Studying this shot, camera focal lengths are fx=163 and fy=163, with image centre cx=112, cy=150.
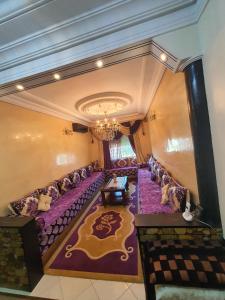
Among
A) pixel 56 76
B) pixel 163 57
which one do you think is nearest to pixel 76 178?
pixel 56 76

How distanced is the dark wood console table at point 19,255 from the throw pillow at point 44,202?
96cm

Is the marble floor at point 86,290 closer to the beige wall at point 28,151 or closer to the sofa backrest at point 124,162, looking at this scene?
the beige wall at point 28,151

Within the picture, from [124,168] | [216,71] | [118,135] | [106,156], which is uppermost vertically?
[118,135]

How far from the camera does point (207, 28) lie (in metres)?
1.21

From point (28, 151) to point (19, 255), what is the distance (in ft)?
6.39

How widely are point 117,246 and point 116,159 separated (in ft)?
15.5

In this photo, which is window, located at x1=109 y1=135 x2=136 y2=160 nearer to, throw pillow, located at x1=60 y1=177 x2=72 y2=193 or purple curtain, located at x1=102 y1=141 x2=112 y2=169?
purple curtain, located at x1=102 y1=141 x2=112 y2=169

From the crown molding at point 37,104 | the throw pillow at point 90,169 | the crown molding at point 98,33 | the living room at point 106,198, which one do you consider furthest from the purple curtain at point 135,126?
the crown molding at point 98,33

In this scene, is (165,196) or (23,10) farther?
(165,196)

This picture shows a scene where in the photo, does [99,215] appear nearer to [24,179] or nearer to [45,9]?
[24,179]

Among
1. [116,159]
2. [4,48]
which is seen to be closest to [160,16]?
[4,48]

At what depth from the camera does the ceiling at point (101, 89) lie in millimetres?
2574

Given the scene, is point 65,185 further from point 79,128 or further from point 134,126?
point 134,126

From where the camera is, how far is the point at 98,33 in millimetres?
1430
